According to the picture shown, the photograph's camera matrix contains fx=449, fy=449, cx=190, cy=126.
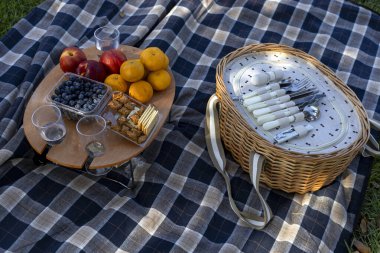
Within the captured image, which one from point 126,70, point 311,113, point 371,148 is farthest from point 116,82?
point 371,148

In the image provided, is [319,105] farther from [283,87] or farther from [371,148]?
[371,148]

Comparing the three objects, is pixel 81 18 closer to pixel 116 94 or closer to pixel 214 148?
pixel 116 94

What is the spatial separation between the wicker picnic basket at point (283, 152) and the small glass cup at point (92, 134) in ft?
1.39

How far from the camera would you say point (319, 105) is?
5.07 ft

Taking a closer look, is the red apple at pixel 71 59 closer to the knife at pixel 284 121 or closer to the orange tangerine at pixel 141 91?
the orange tangerine at pixel 141 91

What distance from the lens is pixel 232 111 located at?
1487 mm

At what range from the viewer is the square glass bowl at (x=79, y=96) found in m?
1.42

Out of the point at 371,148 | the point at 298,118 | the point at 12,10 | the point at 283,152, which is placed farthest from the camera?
the point at 12,10

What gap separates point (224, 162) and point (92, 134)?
50 cm

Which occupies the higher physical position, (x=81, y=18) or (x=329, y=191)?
(x=81, y=18)

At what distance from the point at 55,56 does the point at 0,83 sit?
0.25m

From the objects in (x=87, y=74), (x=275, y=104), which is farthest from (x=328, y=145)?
(x=87, y=74)

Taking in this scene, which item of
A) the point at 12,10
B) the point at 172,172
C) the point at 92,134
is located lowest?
the point at 172,172

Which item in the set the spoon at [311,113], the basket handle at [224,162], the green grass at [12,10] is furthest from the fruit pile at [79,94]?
the green grass at [12,10]
